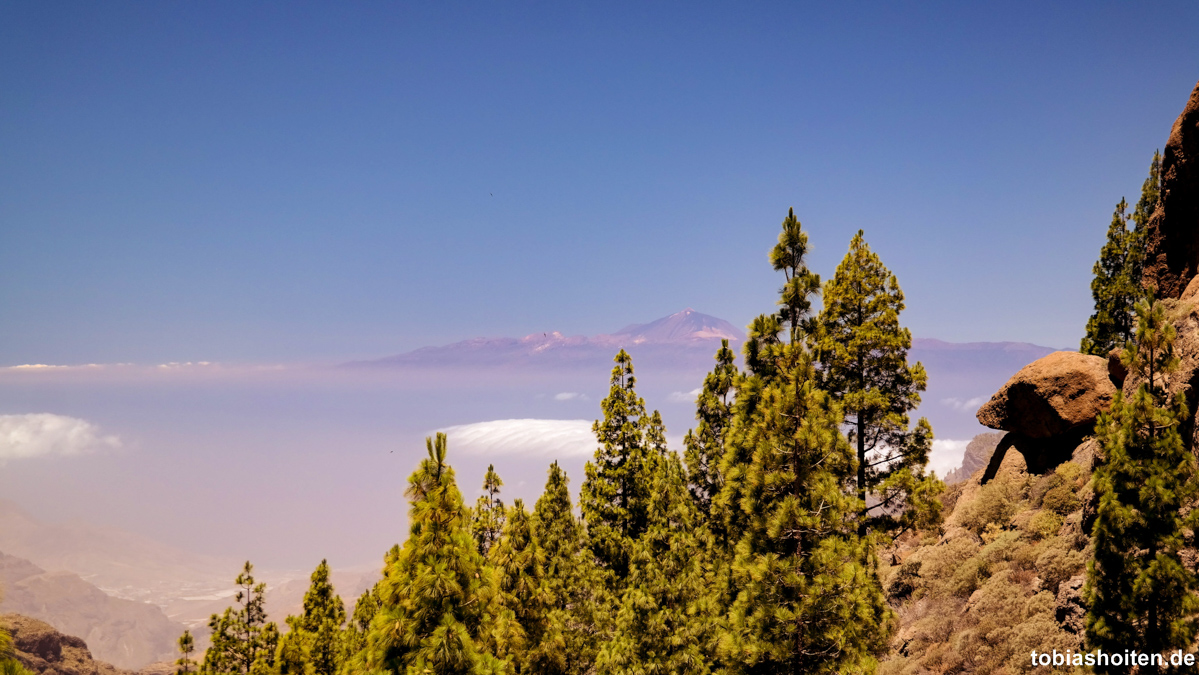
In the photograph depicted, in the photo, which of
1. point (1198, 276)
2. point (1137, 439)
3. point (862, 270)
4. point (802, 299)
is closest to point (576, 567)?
point (802, 299)


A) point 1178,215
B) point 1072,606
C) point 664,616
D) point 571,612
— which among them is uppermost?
point 1178,215

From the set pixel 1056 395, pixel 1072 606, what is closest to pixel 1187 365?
pixel 1072 606

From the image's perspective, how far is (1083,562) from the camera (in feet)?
54.7

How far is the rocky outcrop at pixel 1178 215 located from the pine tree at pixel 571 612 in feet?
70.1

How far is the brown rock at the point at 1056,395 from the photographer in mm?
25312

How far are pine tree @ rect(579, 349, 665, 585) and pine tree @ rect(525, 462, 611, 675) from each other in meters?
0.71

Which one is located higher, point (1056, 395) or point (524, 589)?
point (1056, 395)

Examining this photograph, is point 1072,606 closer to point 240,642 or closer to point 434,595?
point 434,595

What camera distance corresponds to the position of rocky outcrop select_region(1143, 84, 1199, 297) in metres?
20.9

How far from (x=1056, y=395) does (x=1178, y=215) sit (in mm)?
7701

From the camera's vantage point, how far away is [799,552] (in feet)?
43.8

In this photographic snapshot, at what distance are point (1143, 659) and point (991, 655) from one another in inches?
130

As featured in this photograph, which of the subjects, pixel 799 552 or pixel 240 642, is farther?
pixel 240 642

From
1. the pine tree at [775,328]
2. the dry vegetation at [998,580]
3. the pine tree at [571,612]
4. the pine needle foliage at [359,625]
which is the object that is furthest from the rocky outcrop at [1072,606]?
the pine needle foliage at [359,625]
